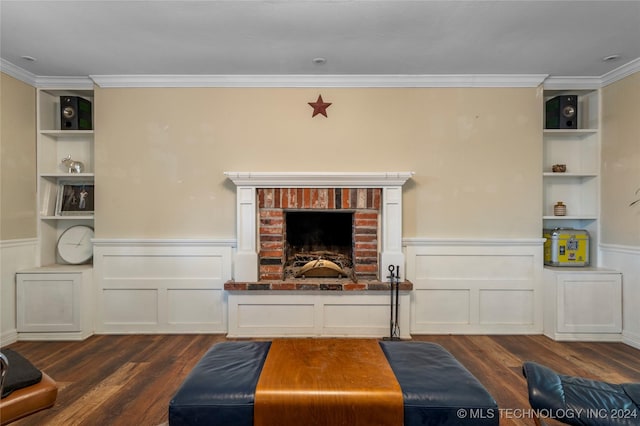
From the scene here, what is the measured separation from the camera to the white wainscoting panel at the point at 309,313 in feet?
10.6

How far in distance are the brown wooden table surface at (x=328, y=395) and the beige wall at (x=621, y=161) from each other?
2986 millimetres

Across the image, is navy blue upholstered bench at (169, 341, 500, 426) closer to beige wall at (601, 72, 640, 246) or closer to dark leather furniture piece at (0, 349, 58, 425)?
dark leather furniture piece at (0, 349, 58, 425)

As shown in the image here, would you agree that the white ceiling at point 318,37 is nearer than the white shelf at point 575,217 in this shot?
Yes

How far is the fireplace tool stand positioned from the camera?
3131 millimetres

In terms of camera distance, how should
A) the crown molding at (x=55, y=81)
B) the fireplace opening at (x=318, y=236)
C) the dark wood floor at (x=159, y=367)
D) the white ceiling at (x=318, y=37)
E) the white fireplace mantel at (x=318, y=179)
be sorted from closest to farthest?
the dark wood floor at (x=159, y=367) < the white ceiling at (x=318, y=37) < the white fireplace mantel at (x=318, y=179) < the crown molding at (x=55, y=81) < the fireplace opening at (x=318, y=236)

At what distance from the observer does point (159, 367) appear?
8.66 feet

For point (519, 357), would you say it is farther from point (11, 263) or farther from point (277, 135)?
point (11, 263)

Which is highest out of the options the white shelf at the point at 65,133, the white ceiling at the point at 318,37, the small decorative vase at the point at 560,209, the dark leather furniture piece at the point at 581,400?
the white ceiling at the point at 318,37

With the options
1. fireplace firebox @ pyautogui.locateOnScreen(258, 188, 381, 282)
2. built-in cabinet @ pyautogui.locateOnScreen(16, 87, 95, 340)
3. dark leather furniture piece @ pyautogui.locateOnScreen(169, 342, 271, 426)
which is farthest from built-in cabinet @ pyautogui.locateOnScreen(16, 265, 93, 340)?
dark leather furniture piece @ pyautogui.locateOnScreen(169, 342, 271, 426)

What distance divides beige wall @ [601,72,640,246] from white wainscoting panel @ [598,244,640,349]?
0.31 feet

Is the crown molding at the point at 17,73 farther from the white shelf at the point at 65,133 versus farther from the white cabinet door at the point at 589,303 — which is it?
the white cabinet door at the point at 589,303

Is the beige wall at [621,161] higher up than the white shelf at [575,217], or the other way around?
the beige wall at [621,161]

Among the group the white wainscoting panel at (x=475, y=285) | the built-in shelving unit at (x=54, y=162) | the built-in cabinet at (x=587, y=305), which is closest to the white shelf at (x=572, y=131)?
the white wainscoting panel at (x=475, y=285)

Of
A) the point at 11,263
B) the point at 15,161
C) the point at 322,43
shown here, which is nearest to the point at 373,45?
the point at 322,43
